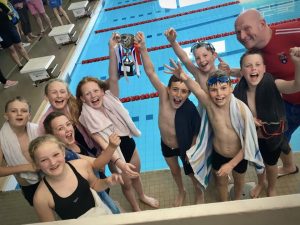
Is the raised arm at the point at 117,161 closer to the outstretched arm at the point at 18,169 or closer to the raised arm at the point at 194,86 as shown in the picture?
the outstretched arm at the point at 18,169

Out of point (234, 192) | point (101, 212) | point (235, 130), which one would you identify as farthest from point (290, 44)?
point (101, 212)

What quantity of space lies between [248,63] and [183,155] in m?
0.88

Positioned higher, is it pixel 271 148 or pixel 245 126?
pixel 245 126

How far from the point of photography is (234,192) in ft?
8.29

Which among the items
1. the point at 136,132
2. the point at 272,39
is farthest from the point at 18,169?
the point at 272,39

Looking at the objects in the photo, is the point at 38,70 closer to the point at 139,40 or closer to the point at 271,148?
the point at 139,40

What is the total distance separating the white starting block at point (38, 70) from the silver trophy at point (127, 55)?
3463 millimetres

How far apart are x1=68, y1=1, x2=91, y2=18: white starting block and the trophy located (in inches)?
259

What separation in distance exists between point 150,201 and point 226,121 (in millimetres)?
1175

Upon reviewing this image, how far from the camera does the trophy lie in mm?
2342

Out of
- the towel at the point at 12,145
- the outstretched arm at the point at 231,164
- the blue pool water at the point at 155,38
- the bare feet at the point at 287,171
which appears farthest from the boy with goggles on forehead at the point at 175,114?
the blue pool water at the point at 155,38

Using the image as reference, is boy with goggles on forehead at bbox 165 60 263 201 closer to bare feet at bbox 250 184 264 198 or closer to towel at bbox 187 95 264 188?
towel at bbox 187 95 264 188

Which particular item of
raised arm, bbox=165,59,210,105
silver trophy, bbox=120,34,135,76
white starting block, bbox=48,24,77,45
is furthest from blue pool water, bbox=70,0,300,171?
raised arm, bbox=165,59,210,105

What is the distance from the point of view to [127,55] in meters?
2.39
